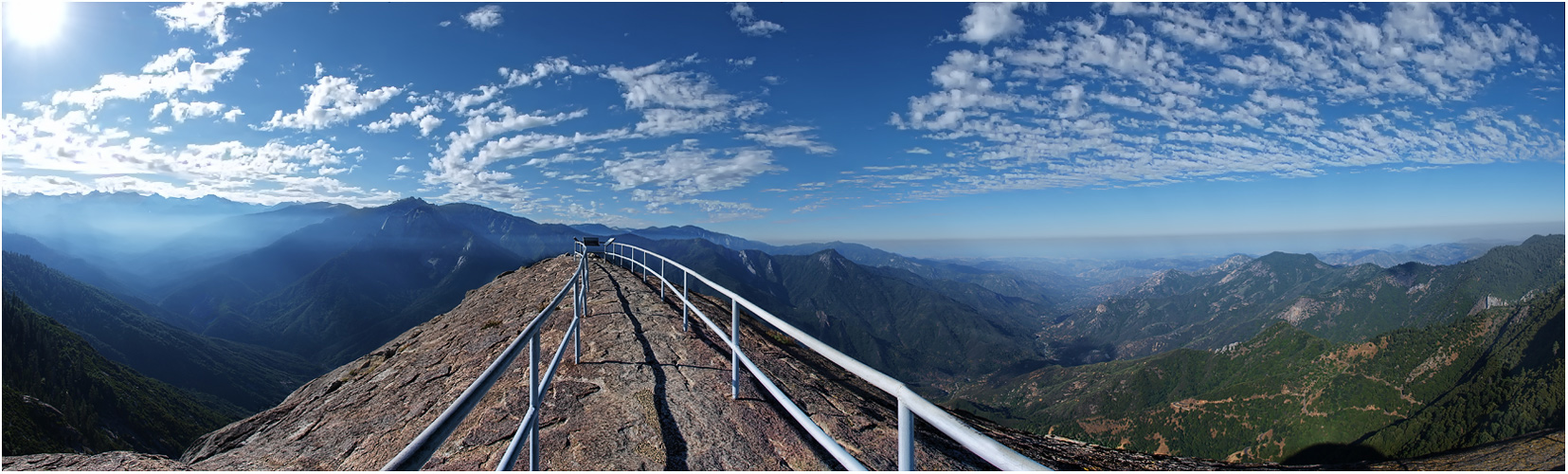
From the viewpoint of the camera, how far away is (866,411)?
5285 mm

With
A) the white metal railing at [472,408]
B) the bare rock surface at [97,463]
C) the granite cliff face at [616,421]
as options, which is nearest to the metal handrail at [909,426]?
the granite cliff face at [616,421]

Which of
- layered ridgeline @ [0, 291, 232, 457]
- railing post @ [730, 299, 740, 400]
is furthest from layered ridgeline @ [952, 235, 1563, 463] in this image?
layered ridgeline @ [0, 291, 232, 457]

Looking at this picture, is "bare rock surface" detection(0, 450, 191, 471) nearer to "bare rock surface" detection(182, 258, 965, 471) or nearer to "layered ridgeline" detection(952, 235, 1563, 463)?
"bare rock surface" detection(182, 258, 965, 471)

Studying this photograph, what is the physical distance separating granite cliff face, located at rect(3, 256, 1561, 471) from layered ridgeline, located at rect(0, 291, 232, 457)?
105m

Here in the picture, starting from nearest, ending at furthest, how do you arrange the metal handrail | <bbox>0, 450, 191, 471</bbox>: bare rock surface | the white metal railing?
the metal handrail → the white metal railing → <bbox>0, 450, 191, 471</bbox>: bare rock surface

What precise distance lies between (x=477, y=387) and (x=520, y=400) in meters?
3.00

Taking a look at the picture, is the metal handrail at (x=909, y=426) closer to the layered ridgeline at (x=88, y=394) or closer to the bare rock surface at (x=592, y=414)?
the bare rock surface at (x=592, y=414)

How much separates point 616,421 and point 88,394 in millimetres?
172441

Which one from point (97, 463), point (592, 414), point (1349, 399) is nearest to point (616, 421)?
point (592, 414)

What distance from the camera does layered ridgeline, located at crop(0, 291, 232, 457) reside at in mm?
90625

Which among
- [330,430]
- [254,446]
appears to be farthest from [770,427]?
[254,446]

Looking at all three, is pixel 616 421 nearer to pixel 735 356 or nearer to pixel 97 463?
pixel 735 356

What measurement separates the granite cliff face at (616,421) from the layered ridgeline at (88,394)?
4128 inches

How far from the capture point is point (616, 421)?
4.76 metres
